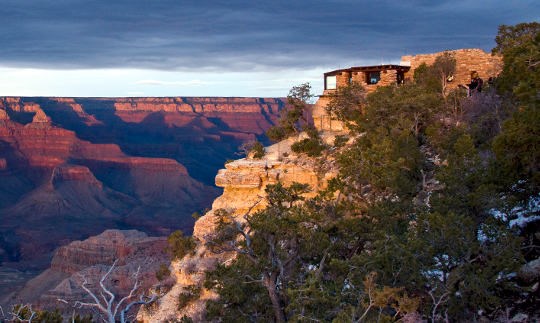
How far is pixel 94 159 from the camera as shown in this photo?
131 metres

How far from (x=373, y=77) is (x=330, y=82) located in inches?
108

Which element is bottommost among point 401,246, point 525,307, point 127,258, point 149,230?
point 149,230

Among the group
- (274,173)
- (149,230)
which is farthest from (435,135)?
(149,230)

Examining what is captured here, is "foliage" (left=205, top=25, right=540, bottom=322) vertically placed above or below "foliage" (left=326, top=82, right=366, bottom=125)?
below

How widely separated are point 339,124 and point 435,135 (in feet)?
30.0

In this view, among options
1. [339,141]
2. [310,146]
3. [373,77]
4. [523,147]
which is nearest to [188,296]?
[310,146]

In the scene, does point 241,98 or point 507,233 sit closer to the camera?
point 507,233

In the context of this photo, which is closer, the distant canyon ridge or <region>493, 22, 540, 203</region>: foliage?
<region>493, 22, 540, 203</region>: foliage

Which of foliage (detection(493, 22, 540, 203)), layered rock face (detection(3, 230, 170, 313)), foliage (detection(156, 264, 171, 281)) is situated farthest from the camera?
layered rock face (detection(3, 230, 170, 313))

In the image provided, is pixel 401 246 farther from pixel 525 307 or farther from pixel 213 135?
pixel 213 135

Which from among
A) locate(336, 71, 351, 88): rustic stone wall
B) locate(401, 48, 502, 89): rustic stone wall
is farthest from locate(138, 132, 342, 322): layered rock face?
locate(401, 48, 502, 89): rustic stone wall

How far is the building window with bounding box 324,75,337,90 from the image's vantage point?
40.2 meters

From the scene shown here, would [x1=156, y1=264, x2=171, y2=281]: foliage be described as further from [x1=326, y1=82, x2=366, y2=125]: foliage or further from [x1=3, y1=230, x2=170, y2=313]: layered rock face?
[x1=3, y1=230, x2=170, y2=313]: layered rock face

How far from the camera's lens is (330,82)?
133 feet
